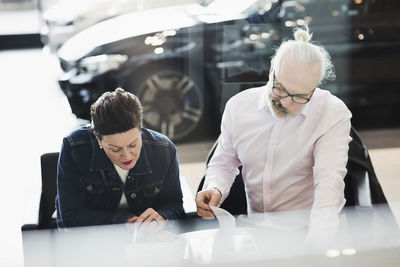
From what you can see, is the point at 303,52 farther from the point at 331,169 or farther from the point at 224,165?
the point at 224,165

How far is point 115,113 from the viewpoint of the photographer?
160 cm

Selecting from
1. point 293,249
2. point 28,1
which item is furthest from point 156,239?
point 28,1

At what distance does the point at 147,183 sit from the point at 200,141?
6.76 feet

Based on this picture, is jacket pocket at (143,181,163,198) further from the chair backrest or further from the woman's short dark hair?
the chair backrest

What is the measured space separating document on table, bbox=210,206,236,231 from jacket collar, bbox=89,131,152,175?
0.27 metres

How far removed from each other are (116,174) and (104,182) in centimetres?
4

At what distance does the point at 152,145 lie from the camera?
1721 mm

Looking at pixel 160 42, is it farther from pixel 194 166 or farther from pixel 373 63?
pixel 373 63

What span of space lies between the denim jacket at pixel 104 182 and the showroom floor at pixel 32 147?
15 centimetres

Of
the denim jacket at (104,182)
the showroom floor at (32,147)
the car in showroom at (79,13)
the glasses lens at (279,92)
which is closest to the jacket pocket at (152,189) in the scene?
the denim jacket at (104,182)

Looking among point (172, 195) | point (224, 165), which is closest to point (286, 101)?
point (224, 165)

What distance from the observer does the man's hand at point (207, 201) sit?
1.81 meters

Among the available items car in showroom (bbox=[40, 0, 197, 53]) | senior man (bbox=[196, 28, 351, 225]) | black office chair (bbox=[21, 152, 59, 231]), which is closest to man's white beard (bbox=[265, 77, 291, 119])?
senior man (bbox=[196, 28, 351, 225])

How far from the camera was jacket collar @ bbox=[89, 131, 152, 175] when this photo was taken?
5.47ft
